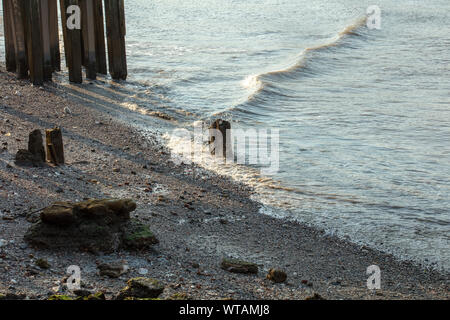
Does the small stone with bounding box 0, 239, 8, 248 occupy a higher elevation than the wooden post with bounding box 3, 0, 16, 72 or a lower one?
lower

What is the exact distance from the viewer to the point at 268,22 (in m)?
23.6

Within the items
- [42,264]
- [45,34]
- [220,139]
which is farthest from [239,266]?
[45,34]

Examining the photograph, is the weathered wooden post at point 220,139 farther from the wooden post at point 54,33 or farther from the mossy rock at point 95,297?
the mossy rock at point 95,297

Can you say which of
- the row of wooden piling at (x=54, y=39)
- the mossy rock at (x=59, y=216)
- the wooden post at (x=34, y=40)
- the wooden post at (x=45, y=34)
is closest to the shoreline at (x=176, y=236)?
the mossy rock at (x=59, y=216)

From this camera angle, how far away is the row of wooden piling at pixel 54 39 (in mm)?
10312

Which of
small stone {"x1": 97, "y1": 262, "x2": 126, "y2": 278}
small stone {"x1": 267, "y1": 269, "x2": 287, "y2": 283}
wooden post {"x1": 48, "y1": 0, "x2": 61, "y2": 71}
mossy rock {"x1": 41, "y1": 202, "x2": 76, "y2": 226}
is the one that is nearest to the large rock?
small stone {"x1": 97, "y1": 262, "x2": 126, "y2": 278}

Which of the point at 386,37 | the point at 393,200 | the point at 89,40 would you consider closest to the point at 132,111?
the point at 89,40

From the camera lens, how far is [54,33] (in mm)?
11227

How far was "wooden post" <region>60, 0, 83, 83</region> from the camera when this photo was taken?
35.8 ft

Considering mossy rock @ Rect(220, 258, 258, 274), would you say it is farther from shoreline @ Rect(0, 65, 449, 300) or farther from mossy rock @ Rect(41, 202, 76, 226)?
mossy rock @ Rect(41, 202, 76, 226)

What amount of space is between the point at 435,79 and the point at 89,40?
8.38m

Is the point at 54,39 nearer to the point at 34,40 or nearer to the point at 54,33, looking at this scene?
the point at 54,33

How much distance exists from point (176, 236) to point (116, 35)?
22.3ft

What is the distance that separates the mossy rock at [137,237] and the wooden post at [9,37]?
6645mm
